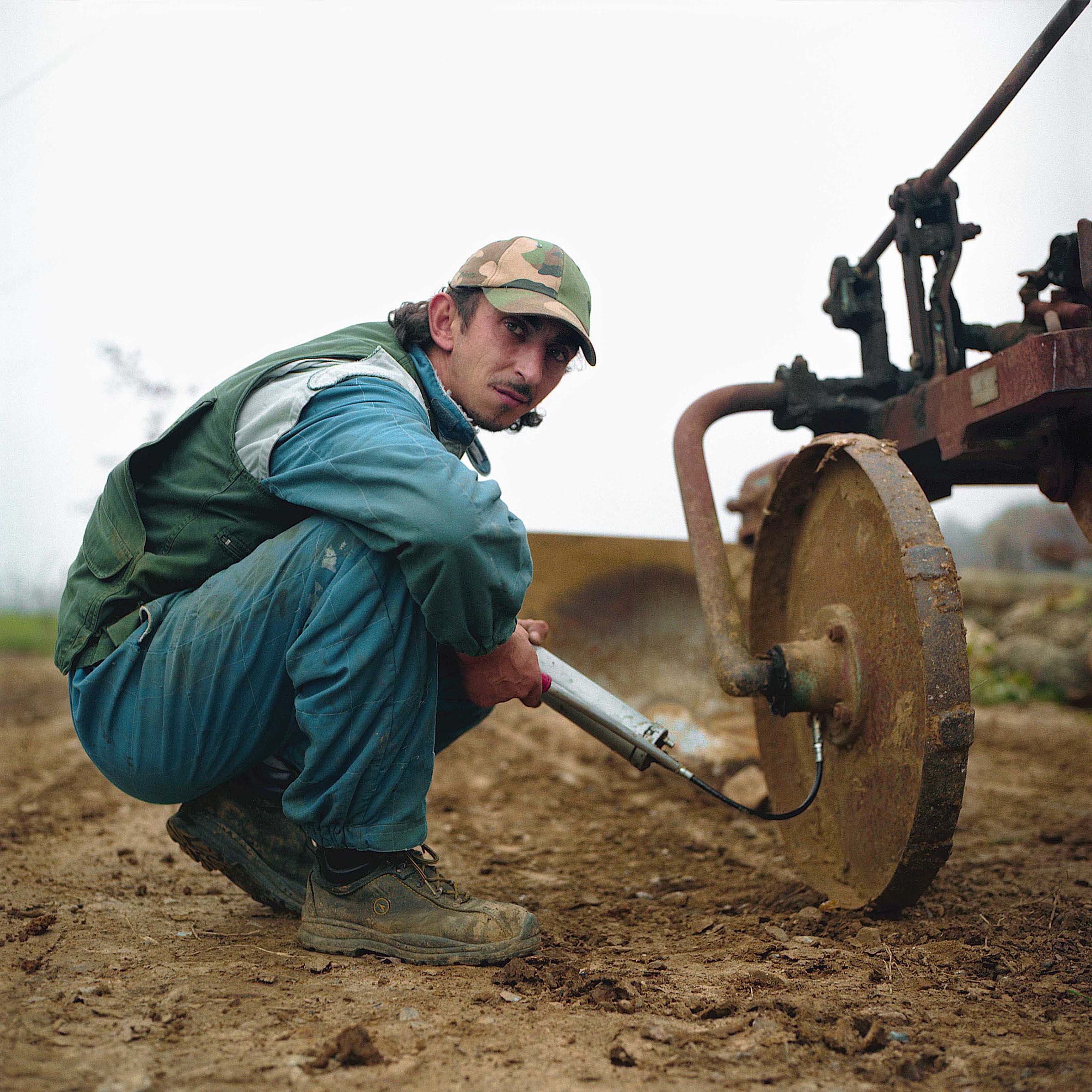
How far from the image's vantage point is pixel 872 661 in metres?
1.70

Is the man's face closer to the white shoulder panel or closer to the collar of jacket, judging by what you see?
the collar of jacket

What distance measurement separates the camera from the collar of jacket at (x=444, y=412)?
5.76 ft

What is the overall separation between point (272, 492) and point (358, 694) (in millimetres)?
359

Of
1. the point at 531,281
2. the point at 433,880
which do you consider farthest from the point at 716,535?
the point at 433,880

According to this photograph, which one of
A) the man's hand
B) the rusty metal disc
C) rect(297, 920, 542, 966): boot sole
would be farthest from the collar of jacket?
rect(297, 920, 542, 966): boot sole

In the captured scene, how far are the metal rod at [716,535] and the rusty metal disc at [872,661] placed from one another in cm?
17

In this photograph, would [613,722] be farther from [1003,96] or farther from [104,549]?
[1003,96]

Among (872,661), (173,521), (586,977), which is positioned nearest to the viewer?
(586,977)

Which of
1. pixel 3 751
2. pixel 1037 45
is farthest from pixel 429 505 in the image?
pixel 3 751

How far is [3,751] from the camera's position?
3.69 metres

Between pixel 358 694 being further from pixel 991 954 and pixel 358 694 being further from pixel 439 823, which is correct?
pixel 439 823

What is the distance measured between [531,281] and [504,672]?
0.72 metres

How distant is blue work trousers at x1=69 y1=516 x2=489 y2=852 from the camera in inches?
56.8

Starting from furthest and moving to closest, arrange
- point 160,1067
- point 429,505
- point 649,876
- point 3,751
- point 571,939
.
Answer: point 3,751 → point 649,876 → point 571,939 → point 429,505 → point 160,1067
